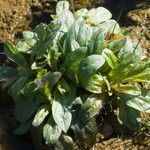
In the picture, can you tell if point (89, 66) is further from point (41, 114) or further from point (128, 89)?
point (41, 114)

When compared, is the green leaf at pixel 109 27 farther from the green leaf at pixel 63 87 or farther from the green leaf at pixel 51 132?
the green leaf at pixel 51 132

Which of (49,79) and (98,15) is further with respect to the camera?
(98,15)

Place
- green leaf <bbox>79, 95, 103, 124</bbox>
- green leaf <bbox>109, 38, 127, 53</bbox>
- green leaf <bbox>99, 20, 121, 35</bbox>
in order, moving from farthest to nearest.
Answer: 1. green leaf <bbox>99, 20, 121, 35</bbox>
2. green leaf <bbox>109, 38, 127, 53</bbox>
3. green leaf <bbox>79, 95, 103, 124</bbox>

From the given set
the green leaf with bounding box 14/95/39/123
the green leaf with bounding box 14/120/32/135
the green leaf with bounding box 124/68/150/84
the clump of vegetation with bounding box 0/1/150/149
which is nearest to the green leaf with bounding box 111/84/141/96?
the clump of vegetation with bounding box 0/1/150/149

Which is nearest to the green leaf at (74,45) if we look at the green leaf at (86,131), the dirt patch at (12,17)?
the green leaf at (86,131)

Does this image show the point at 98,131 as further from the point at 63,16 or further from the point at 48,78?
the point at 63,16

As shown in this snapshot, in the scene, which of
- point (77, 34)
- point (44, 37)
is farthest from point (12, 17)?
point (77, 34)

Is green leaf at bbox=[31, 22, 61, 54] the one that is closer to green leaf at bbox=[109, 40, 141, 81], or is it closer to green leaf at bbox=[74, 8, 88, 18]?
green leaf at bbox=[74, 8, 88, 18]
